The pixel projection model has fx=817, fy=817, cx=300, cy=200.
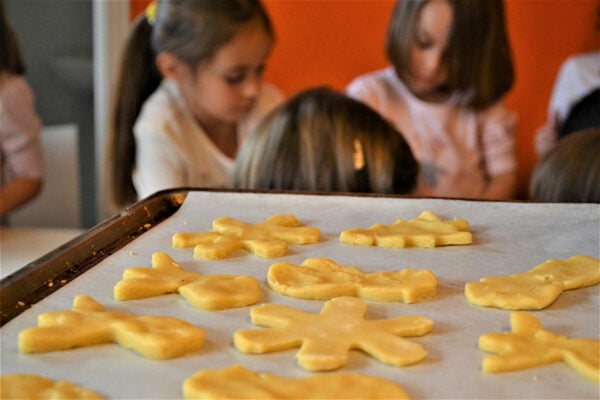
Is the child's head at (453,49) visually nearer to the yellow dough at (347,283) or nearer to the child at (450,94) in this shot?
the child at (450,94)

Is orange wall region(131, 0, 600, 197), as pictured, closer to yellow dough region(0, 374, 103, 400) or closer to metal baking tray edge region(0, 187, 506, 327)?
metal baking tray edge region(0, 187, 506, 327)

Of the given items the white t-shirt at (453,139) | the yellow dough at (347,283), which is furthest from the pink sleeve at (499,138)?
the yellow dough at (347,283)

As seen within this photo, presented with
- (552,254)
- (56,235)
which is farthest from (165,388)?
(56,235)

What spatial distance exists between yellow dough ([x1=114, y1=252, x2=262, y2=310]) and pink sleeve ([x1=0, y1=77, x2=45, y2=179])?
1427 millimetres

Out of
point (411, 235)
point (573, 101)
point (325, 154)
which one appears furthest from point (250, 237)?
point (573, 101)

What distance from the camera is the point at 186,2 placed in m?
1.83

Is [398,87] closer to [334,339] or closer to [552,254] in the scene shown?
[552,254]

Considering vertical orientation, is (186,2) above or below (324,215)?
above

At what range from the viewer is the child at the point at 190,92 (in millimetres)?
1832

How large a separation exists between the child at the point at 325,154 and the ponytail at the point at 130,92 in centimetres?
59

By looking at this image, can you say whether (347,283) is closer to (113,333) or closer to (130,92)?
(113,333)

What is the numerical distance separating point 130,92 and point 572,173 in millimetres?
1051

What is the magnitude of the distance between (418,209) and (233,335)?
1.43 ft

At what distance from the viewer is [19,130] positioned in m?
2.01
